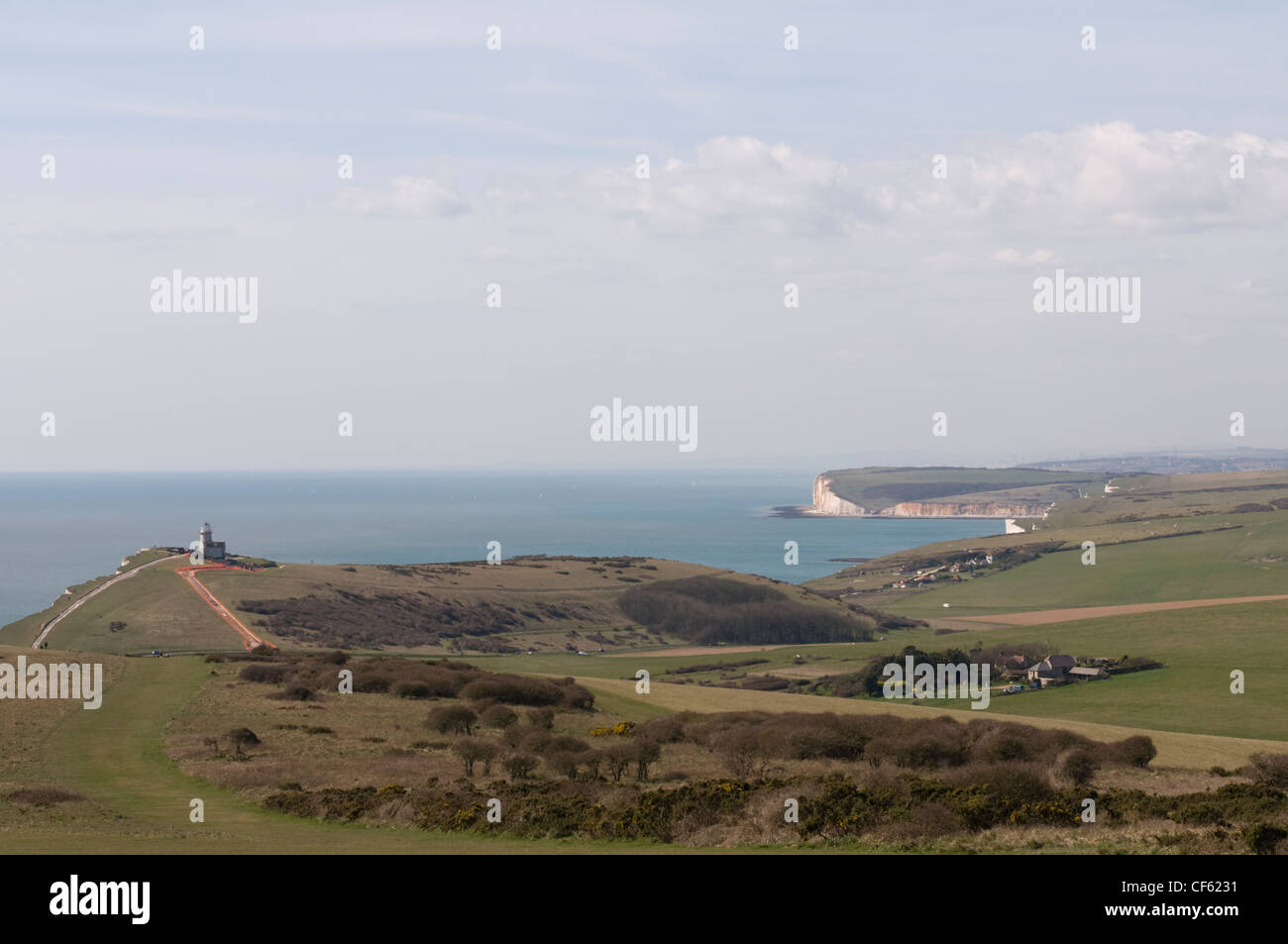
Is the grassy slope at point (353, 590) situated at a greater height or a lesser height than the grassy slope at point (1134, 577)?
greater

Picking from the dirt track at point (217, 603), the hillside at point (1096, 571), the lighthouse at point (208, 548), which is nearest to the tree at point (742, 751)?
the dirt track at point (217, 603)

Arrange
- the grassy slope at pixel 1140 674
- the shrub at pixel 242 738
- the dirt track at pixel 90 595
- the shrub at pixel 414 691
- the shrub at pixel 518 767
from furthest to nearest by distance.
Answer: the dirt track at pixel 90 595 < the grassy slope at pixel 1140 674 < the shrub at pixel 414 691 < the shrub at pixel 242 738 < the shrub at pixel 518 767

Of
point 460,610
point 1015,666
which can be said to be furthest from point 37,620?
point 1015,666

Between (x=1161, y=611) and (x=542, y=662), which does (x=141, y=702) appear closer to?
(x=542, y=662)

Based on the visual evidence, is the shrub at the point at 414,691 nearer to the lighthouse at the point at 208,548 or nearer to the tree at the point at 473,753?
the tree at the point at 473,753

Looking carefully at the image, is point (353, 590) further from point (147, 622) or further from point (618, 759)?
point (618, 759)

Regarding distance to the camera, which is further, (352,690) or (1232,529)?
(1232,529)
